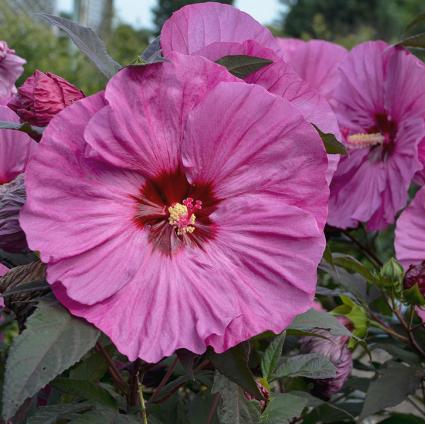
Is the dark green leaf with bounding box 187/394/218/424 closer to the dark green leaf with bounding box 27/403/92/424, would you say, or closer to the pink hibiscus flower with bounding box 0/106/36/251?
the dark green leaf with bounding box 27/403/92/424

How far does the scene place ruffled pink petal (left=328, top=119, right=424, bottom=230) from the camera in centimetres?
108

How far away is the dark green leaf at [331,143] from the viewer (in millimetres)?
696

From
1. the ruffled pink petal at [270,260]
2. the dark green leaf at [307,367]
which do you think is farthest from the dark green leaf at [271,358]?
the ruffled pink petal at [270,260]

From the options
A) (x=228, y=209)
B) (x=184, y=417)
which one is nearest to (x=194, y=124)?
(x=228, y=209)

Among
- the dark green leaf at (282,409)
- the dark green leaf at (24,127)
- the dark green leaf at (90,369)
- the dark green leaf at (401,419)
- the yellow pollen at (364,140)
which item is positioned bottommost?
the dark green leaf at (401,419)

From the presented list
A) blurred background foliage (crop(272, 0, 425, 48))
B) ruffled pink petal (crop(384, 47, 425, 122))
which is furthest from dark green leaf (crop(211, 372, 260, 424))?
blurred background foliage (crop(272, 0, 425, 48))

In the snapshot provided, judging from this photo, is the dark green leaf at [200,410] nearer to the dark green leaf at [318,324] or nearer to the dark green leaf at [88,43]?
the dark green leaf at [318,324]

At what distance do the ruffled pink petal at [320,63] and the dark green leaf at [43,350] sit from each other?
0.84 meters

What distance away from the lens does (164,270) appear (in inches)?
25.2

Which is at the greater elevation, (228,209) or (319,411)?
(228,209)

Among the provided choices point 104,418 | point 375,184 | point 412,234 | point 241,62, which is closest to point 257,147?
point 241,62

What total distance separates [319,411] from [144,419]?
16.5 inches

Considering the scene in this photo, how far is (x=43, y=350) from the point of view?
560 mm

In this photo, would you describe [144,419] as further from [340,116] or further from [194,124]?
[340,116]
